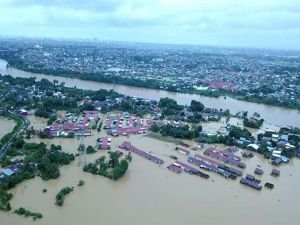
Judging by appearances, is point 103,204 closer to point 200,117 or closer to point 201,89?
point 200,117

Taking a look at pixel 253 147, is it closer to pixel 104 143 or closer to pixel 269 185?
pixel 269 185

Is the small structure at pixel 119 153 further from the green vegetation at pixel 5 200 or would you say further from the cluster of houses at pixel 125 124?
the green vegetation at pixel 5 200

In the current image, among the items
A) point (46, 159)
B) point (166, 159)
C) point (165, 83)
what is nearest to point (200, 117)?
point (166, 159)

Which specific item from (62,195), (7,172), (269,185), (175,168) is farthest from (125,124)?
(269,185)

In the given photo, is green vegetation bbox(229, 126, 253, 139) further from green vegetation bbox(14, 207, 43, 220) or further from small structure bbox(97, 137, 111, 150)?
green vegetation bbox(14, 207, 43, 220)

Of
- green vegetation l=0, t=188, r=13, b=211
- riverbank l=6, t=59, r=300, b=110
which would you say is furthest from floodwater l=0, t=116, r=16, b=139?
riverbank l=6, t=59, r=300, b=110

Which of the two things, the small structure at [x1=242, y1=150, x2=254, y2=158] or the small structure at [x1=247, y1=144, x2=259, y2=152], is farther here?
the small structure at [x1=247, y1=144, x2=259, y2=152]
